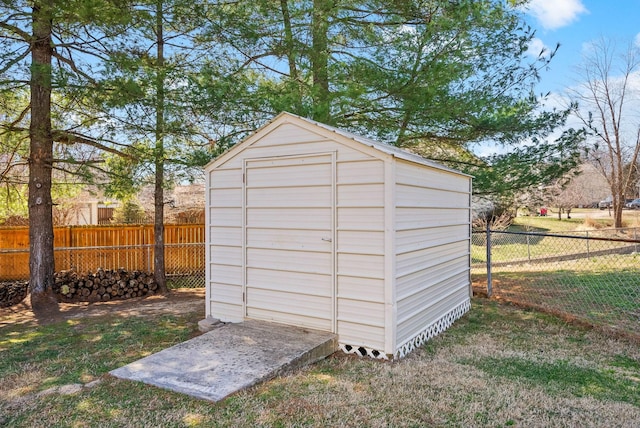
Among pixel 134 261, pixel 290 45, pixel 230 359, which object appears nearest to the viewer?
pixel 230 359

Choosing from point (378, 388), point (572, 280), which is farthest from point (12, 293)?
point (572, 280)

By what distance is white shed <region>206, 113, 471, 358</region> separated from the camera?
158 inches

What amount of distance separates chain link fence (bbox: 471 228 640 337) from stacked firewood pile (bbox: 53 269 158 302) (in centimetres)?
659

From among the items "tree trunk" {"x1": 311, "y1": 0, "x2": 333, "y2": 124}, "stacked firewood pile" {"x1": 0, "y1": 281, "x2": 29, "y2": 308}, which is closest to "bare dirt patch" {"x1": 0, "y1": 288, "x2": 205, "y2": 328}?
"stacked firewood pile" {"x1": 0, "y1": 281, "x2": 29, "y2": 308}

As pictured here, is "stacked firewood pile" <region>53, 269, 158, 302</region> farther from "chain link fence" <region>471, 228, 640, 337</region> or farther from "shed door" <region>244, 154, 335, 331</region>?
"chain link fence" <region>471, 228, 640, 337</region>

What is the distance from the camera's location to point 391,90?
6336 millimetres

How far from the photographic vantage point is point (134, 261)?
927 centimetres

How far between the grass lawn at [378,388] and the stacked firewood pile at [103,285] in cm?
271

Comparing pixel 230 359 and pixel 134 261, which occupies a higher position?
pixel 134 261

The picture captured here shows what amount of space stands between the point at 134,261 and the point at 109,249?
0.69m

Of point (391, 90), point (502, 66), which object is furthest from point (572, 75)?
point (391, 90)

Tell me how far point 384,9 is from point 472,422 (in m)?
6.60

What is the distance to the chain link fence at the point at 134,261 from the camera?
878 centimetres

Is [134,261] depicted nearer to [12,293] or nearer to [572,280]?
[12,293]
